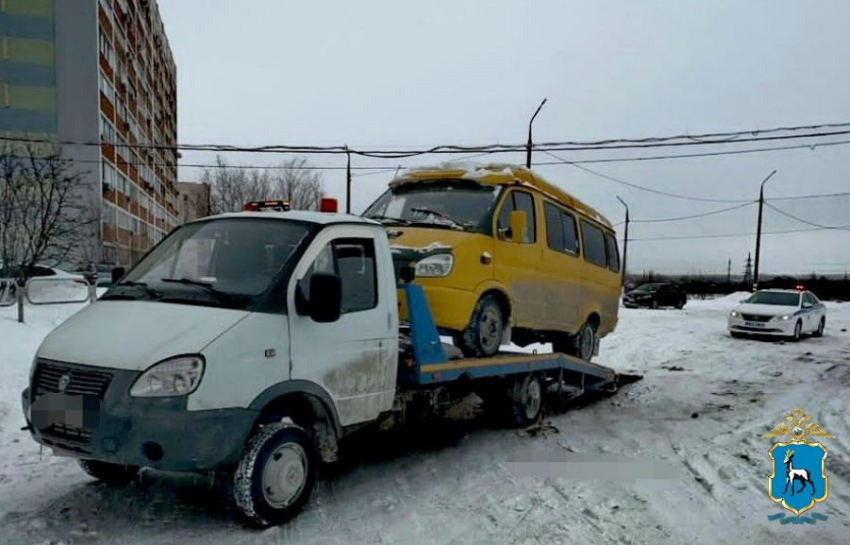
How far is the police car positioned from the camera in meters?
18.2

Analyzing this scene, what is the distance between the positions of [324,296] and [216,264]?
947 mm

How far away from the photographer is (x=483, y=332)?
6637 mm

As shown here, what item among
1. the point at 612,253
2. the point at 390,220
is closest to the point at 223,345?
the point at 390,220

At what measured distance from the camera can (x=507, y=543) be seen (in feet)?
13.7

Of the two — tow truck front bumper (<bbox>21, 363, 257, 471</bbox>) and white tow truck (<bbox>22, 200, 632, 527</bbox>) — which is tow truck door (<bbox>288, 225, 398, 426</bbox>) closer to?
white tow truck (<bbox>22, 200, 632, 527</bbox>)

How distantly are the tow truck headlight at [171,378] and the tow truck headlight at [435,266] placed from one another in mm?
2583

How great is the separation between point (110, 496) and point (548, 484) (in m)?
3.41

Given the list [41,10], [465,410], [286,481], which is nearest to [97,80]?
[41,10]

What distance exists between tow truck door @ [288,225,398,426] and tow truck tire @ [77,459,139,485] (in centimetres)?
172

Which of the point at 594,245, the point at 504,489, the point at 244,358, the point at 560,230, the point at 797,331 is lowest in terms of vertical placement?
the point at 797,331

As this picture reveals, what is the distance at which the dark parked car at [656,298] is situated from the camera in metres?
31.4

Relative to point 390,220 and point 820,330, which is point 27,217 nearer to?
point 390,220

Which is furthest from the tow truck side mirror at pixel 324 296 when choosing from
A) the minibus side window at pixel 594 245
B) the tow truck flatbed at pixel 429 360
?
the minibus side window at pixel 594 245

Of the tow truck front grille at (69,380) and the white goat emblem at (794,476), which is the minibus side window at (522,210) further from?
the tow truck front grille at (69,380)
